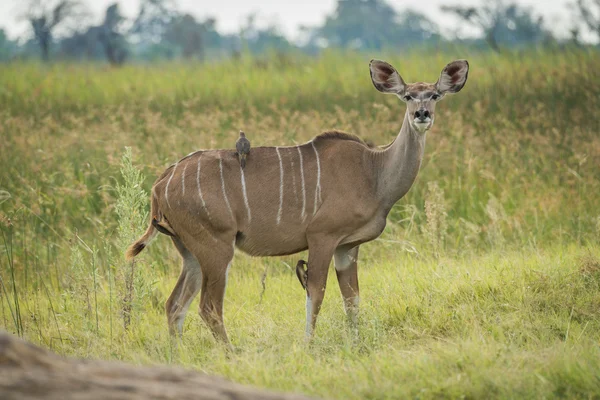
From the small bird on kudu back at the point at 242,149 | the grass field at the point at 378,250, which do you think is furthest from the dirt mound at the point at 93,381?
the small bird on kudu back at the point at 242,149

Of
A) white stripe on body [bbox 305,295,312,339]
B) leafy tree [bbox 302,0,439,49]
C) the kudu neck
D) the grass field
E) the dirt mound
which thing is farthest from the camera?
leafy tree [bbox 302,0,439,49]

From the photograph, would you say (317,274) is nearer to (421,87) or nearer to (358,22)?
(421,87)

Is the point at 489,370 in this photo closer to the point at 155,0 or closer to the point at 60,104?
the point at 60,104

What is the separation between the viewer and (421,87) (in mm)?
6145

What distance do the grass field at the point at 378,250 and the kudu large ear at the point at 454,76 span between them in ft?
3.22

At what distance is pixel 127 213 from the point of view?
6074 mm

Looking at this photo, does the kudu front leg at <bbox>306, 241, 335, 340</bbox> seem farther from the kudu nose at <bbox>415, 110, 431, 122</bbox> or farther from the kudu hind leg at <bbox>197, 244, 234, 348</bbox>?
the kudu nose at <bbox>415, 110, 431, 122</bbox>

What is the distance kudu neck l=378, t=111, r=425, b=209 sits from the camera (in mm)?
6137

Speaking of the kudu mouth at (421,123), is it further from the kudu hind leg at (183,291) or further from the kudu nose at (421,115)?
the kudu hind leg at (183,291)

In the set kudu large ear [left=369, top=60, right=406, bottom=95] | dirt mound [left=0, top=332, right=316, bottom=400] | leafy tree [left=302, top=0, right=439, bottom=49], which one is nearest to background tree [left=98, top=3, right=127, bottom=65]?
leafy tree [left=302, top=0, right=439, bottom=49]

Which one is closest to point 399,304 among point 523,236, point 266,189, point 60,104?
point 266,189

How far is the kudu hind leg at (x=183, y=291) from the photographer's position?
601 centimetres

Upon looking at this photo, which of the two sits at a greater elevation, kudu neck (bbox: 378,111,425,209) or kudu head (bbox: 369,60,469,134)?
kudu head (bbox: 369,60,469,134)

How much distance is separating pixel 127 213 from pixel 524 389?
2.98 m
